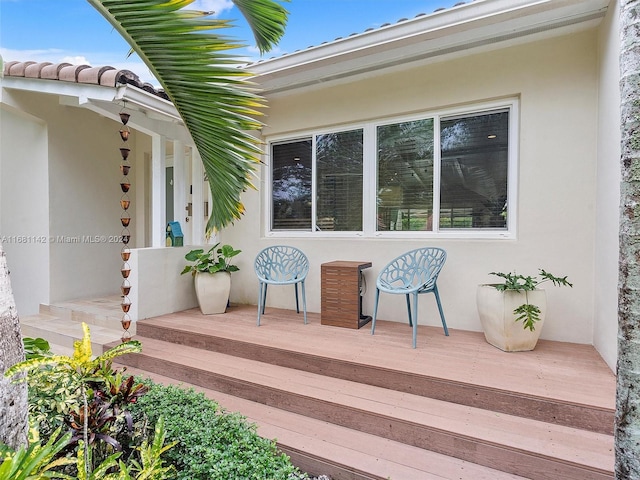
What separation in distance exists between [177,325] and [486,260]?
350cm

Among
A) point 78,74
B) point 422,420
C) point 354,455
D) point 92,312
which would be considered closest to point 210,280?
point 92,312

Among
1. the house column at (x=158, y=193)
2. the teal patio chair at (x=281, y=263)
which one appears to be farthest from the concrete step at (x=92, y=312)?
the teal patio chair at (x=281, y=263)

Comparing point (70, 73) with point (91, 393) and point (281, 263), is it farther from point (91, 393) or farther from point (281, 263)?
point (91, 393)

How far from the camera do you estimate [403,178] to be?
4.25 m

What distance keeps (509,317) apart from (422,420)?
4.54 ft

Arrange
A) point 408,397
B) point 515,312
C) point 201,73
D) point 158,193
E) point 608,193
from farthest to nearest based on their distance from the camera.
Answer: point 158,193 < point 515,312 < point 608,193 < point 408,397 < point 201,73

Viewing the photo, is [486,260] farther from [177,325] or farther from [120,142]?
[120,142]

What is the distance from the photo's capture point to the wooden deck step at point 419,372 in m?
2.25

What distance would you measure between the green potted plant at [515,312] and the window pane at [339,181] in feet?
6.11

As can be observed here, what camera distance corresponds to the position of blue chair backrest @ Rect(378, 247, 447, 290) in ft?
12.4

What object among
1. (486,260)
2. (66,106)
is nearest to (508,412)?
(486,260)

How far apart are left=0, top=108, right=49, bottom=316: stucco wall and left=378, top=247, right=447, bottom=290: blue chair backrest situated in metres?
4.82

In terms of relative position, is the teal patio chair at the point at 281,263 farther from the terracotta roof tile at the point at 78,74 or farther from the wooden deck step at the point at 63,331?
the terracotta roof tile at the point at 78,74

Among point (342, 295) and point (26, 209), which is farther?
point (26, 209)
